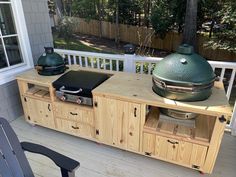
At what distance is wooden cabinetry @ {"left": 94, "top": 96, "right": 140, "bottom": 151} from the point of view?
1.89m

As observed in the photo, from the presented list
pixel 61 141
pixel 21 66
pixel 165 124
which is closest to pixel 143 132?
pixel 165 124

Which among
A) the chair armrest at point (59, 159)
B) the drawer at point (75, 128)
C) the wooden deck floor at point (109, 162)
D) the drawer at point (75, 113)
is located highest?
the chair armrest at point (59, 159)

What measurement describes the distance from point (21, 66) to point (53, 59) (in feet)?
2.77

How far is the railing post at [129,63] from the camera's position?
2549 mm

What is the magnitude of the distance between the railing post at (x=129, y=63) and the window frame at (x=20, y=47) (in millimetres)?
1565

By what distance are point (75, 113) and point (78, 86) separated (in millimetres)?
353

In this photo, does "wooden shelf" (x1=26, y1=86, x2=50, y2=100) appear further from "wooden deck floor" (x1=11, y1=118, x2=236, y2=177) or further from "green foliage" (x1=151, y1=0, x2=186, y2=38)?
"green foliage" (x1=151, y1=0, x2=186, y2=38)

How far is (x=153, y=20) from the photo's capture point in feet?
28.7

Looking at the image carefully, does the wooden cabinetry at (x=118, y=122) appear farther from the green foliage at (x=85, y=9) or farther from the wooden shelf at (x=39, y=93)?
the green foliage at (x=85, y=9)

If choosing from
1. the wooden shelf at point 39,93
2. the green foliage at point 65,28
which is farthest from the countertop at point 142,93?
the green foliage at point 65,28

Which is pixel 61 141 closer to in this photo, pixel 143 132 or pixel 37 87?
pixel 37 87

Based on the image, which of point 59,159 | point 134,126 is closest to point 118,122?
point 134,126

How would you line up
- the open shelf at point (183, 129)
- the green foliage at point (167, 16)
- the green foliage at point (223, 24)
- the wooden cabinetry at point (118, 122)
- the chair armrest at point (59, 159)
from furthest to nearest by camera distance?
the green foliage at point (167, 16)
the green foliage at point (223, 24)
the wooden cabinetry at point (118, 122)
the open shelf at point (183, 129)
the chair armrest at point (59, 159)

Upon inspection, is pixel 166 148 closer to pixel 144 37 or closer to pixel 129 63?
pixel 129 63
